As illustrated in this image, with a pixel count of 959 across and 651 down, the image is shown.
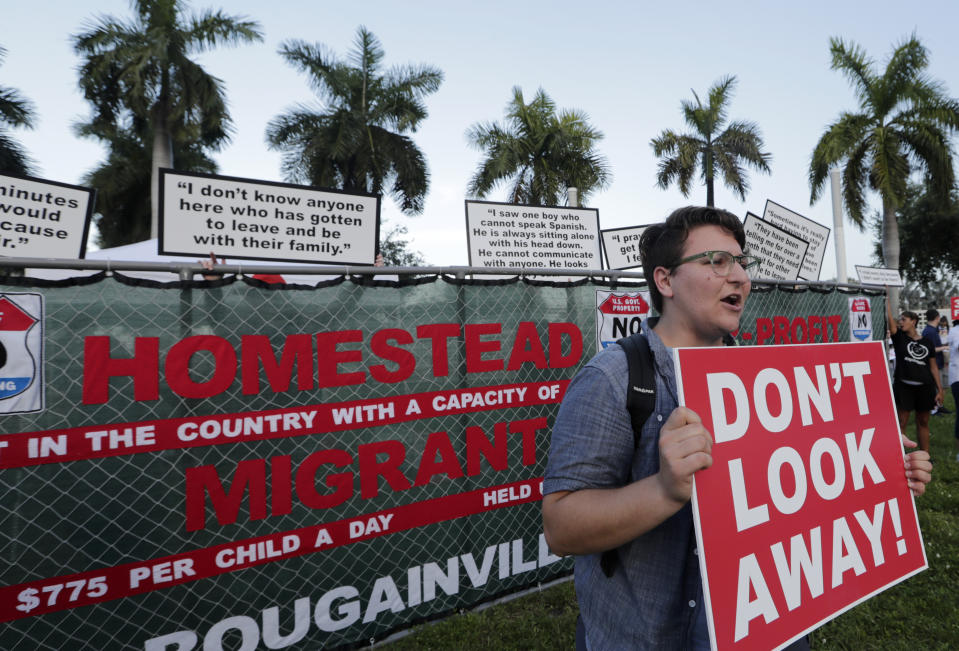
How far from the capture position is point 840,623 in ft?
11.4

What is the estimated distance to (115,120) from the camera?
21.5 meters

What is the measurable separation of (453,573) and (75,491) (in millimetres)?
2107

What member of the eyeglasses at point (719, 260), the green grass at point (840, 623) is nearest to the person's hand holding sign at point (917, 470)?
the eyeglasses at point (719, 260)

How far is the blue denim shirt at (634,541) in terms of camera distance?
54.1 inches

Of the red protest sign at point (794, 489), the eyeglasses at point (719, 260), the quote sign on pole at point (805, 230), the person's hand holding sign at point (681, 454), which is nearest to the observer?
the person's hand holding sign at point (681, 454)

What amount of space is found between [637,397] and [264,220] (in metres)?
2.55

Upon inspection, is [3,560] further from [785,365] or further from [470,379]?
[785,365]

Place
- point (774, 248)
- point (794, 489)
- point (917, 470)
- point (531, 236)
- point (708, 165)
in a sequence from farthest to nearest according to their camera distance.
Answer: point (708, 165)
point (774, 248)
point (531, 236)
point (917, 470)
point (794, 489)

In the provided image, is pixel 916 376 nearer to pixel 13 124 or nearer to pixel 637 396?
pixel 637 396

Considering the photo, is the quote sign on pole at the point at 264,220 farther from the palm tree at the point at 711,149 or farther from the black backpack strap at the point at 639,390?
the palm tree at the point at 711,149

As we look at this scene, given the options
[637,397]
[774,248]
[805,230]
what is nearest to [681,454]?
[637,397]

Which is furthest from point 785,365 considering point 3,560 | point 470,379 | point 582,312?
point 3,560

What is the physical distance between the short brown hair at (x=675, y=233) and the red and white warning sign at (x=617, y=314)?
255 centimetres

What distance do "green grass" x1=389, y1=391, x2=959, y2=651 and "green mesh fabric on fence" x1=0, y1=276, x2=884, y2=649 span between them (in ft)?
0.53
